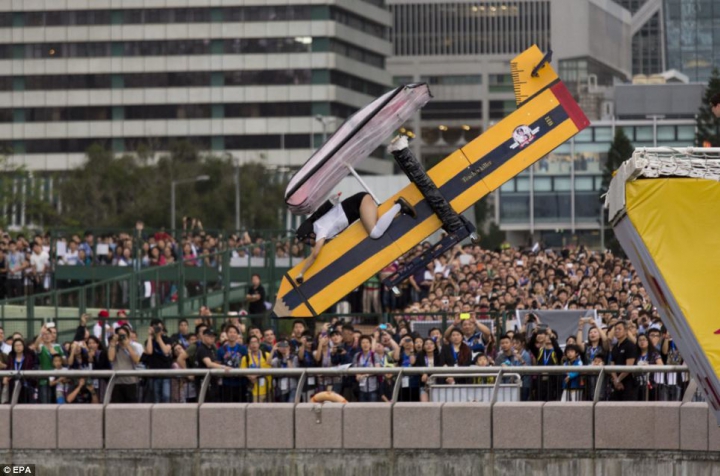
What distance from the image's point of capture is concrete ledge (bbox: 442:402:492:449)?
24375 mm

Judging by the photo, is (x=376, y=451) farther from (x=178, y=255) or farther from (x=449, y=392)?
(x=178, y=255)

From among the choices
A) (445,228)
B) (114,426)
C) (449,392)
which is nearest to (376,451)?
(449,392)

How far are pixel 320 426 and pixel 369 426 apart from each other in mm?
681

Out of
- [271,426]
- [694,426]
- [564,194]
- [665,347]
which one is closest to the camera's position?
[694,426]

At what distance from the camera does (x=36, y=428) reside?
25859mm

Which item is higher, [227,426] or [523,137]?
[523,137]

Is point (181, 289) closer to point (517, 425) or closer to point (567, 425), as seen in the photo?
point (517, 425)

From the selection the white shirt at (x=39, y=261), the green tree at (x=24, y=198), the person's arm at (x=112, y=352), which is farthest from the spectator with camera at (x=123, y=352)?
the green tree at (x=24, y=198)

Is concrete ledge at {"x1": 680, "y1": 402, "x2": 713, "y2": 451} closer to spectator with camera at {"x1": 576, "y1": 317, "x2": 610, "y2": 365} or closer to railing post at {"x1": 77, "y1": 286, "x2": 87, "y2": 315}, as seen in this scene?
spectator with camera at {"x1": 576, "y1": 317, "x2": 610, "y2": 365}

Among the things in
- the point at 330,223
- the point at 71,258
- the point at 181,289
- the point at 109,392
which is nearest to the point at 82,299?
the point at 181,289

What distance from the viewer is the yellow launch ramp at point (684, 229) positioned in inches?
852

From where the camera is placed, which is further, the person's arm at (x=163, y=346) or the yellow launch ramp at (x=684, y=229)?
the person's arm at (x=163, y=346)

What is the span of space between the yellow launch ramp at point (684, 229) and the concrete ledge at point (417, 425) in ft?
13.4

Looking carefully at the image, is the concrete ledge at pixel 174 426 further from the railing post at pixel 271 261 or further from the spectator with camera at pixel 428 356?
the railing post at pixel 271 261
